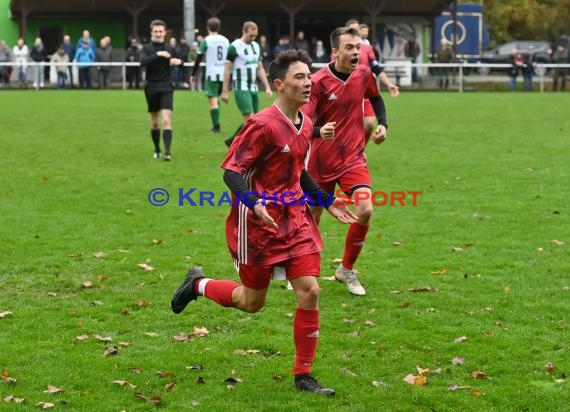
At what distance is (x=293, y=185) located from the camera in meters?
5.96

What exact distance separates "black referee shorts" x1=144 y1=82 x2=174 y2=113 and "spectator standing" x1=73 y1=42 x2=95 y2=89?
19.6m

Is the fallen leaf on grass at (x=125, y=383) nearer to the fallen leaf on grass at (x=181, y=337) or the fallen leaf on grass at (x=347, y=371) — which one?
the fallen leaf on grass at (x=181, y=337)

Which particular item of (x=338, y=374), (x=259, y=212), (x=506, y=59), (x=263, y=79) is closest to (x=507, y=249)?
(x=338, y=374)

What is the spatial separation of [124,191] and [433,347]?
7047 millimetres

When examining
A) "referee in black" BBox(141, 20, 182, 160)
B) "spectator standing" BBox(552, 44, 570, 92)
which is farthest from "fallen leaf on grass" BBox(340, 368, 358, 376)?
"spectator standing" BBox(552, 44, 570, 92)

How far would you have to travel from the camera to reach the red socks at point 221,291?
619 cm

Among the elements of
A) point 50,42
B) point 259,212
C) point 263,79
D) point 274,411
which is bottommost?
point 274,411

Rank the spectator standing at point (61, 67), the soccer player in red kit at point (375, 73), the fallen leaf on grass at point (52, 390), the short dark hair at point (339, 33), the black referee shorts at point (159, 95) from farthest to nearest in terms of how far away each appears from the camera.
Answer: the spectator standing at point (61, 67) → the black referee shorts at point (159, 95) → the soccer player in red kit at point (375, 73) → the short dark hair at point (339, 33) → the fallen leaf on grass at point (52, 390)

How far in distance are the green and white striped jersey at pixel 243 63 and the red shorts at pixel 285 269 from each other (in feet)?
38.9

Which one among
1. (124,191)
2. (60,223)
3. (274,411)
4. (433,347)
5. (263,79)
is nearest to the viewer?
(274,411)

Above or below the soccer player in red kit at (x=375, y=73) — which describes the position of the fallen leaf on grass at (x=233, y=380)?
below

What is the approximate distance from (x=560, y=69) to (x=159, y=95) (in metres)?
25.9

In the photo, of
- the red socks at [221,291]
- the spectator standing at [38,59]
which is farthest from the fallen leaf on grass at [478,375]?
the spectator standing at [38,59]

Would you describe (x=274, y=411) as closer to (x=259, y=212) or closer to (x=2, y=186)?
(x=259, y=212)
